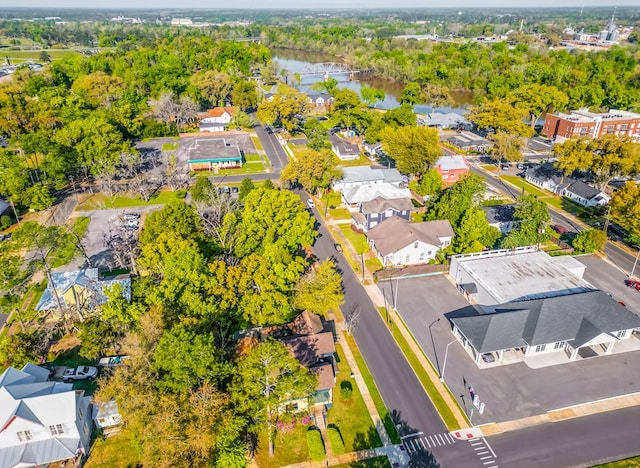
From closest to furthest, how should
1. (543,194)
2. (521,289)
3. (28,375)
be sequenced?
(28,375)
(521,289)
(543,194)

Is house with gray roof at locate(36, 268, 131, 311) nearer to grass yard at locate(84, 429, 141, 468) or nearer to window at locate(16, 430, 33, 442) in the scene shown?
grass yard at locate(84, 429, 141, 468)

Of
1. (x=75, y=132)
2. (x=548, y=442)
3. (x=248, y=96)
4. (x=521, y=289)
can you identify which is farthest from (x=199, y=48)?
(x=548, y=442)

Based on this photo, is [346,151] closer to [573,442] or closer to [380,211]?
[380,211]

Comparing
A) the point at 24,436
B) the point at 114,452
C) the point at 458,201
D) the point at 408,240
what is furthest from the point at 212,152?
the point at 24,436

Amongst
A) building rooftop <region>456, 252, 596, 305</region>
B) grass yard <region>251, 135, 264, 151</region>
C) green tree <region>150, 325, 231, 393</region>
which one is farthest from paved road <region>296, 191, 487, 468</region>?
grass yard <region>251, 135, 264, 151</region>

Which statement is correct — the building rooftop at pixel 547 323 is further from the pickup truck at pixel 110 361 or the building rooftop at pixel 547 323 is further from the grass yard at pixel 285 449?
the pickup truck at pixel 110 361

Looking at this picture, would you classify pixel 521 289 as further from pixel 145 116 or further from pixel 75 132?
pixel 145 116

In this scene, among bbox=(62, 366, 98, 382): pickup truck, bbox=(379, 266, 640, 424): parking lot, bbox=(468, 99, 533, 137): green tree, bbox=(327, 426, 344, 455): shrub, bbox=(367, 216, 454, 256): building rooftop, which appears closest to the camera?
bbox=(327, 426, 344, 455): shrub
